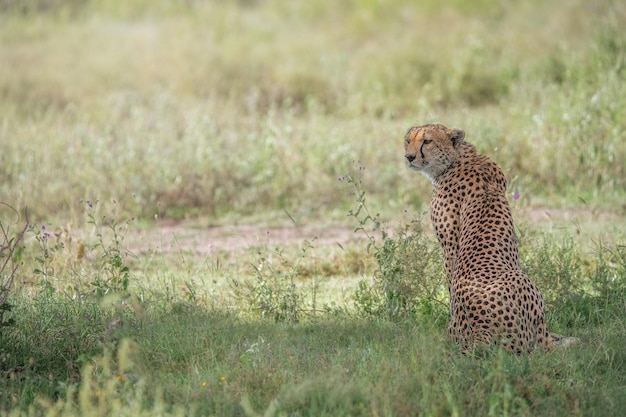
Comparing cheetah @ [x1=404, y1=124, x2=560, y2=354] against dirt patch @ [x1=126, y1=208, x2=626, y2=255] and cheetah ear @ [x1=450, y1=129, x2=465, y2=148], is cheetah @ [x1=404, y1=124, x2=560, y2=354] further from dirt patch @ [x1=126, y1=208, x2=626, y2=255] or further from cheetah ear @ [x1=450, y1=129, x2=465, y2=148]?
dirt patch @ [x1=126, y1=208, x2=626, y2=255]

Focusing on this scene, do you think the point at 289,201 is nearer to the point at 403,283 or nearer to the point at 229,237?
the point at 229,237

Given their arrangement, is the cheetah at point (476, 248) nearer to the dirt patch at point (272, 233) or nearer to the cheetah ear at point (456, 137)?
the cheetah ear at point (456, 137)

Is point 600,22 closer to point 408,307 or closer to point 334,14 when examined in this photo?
point 334,14

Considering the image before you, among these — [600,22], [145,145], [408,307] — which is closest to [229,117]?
[145,145]

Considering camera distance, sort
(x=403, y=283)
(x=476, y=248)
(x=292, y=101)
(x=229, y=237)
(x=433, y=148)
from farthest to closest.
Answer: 1. (x=292, y=101)
2. (x=229, y=237)
3. (x=403, y=283)
4. (x=433, y=148)
5. (x=476, y=248)

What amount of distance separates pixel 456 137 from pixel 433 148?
0.13 meters

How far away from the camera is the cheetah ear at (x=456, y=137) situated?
→ 4465 mm

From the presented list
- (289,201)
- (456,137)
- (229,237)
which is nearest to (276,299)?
(456,137)

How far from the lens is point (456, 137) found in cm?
449

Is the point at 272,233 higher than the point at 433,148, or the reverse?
the point at 433,148

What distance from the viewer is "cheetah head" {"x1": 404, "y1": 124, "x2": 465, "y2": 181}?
175 inches

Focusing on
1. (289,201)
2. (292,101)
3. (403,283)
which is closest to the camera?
(403,283)

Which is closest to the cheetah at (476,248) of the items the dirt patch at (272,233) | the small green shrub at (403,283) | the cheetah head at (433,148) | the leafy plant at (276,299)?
the cheetah head at (433,148)

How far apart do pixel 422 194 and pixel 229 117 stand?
109 inches
